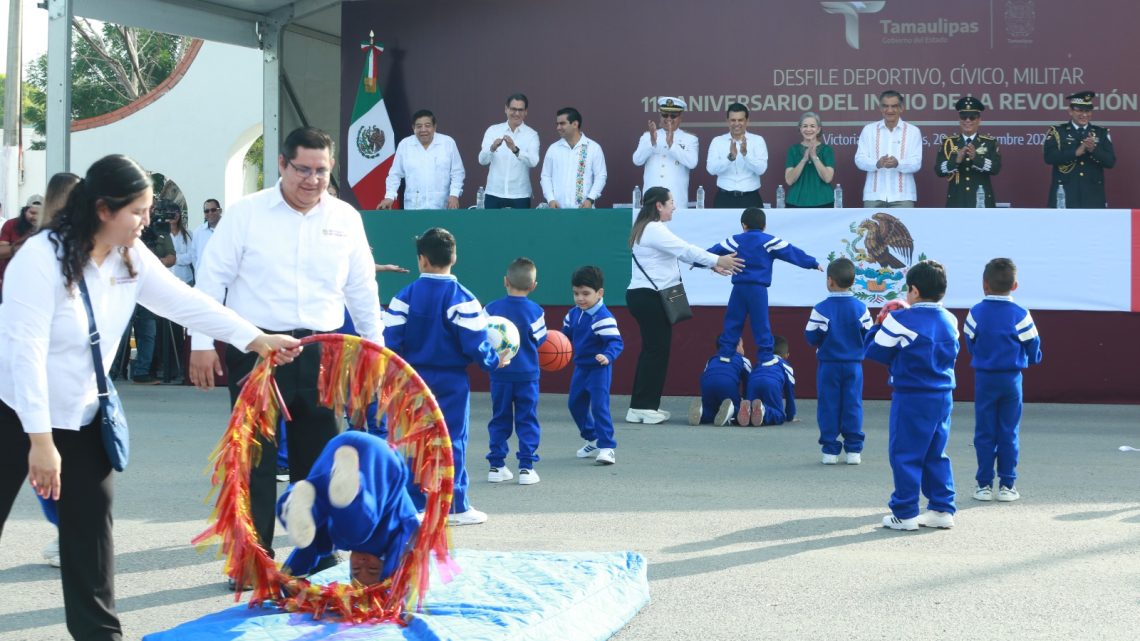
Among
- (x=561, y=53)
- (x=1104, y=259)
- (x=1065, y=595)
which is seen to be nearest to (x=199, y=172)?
(x=561, y=53)

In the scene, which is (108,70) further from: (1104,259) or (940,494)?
(940,494)

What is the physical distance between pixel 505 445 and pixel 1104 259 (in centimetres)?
763

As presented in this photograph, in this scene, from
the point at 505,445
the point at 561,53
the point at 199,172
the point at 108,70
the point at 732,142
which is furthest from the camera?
the point at 108,70

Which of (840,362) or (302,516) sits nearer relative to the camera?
(302,516)

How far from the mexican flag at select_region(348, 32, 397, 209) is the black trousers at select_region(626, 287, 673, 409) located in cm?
705

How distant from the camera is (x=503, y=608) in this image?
538 centimetres

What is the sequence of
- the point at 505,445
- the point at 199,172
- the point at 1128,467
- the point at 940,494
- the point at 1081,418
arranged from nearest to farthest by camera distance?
the point at 940,494 < the point at 505,445 < the point at 1128,467 < the point at 1081,418 < the point at 199,172

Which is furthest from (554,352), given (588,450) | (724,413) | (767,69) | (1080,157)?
(767,69)

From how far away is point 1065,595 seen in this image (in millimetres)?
6211

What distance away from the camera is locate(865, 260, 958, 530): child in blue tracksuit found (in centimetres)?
786

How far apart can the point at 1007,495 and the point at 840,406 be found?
73.1 inches

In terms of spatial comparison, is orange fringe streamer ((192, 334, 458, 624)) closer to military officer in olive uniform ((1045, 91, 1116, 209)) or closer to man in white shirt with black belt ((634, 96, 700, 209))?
man in white shirt with black belt ((634, 96, 700, 209))

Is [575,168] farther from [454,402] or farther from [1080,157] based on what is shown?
[454,402]

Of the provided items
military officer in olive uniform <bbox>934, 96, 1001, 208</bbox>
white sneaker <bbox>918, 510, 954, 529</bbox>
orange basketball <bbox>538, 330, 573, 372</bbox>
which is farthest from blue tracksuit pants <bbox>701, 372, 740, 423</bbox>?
white sneaker <bbox>918, 510, 954, 529</bbox>
